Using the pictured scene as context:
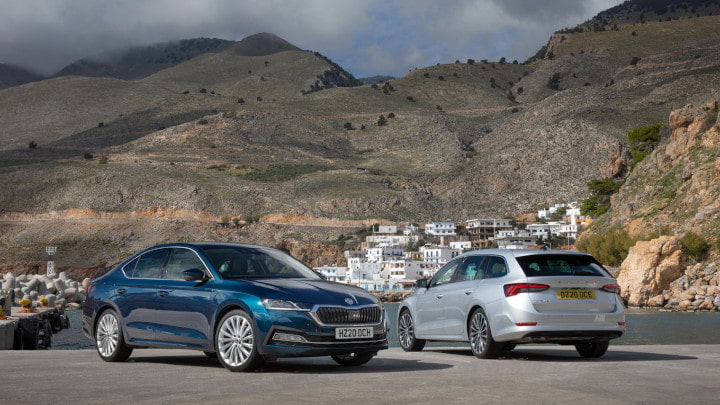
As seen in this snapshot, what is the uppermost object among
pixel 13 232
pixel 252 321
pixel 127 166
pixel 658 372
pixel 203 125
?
pixel 203 125

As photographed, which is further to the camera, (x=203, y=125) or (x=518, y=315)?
(x=203, y=125)

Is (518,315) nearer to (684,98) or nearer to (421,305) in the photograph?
(421,305)

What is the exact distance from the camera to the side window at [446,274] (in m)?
15.5

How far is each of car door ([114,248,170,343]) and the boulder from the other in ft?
181

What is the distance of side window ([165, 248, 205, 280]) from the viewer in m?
12.5

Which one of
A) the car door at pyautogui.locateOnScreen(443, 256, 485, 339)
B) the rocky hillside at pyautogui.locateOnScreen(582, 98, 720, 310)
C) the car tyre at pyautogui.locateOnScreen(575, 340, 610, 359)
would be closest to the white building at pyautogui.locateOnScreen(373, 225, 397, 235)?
the rocky hillside at pyautogui.locateOnScreen(582, 98, 720, 310)

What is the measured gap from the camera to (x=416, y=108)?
19712 centimetres

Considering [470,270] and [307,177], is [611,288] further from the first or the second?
[307,177]

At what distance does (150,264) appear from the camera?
1319 cm

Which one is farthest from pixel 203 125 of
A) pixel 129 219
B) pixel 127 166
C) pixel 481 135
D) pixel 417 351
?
pixel 417 351

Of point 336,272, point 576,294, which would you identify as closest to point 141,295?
point 576,294

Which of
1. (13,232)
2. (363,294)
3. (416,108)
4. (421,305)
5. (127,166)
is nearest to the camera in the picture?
(363,294)

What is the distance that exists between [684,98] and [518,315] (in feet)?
420

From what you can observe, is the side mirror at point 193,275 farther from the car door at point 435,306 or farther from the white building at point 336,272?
the white building at point 336,272
